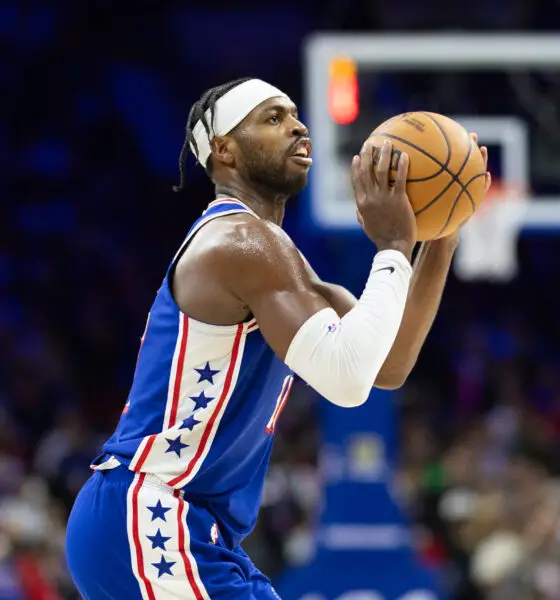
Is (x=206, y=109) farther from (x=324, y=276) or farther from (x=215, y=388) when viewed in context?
(x=324, y=276)

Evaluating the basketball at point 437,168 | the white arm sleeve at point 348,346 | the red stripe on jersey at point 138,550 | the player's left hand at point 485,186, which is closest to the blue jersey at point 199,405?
the red stripe on jersey at point 138,550

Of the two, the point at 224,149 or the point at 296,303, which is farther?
the point at 224,149

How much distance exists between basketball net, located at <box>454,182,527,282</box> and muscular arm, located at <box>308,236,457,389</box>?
455 centimetres

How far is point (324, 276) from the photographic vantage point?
13500 mm

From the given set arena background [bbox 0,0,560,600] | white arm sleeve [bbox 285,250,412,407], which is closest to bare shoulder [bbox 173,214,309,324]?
white arm sleeve [bbox 285,250,412,407]

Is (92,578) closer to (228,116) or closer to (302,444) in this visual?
(228,116)

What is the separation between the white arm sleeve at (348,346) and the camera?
3.14 metres

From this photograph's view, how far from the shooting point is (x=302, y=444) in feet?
37.8

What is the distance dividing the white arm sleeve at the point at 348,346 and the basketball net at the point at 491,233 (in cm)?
535

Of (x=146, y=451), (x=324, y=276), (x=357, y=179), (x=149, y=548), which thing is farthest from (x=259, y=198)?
(x=324, y=276)

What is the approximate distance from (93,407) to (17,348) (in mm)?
1043

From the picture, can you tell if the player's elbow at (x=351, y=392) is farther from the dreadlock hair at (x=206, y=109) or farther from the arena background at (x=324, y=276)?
the arena background at (x=324, y=276)

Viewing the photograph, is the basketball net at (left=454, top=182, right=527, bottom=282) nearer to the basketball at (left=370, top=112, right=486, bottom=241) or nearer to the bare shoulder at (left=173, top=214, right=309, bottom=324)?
the basketball at (left=370, top=112, right=486, bottom=241)

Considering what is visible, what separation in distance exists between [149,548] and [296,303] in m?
0.79
